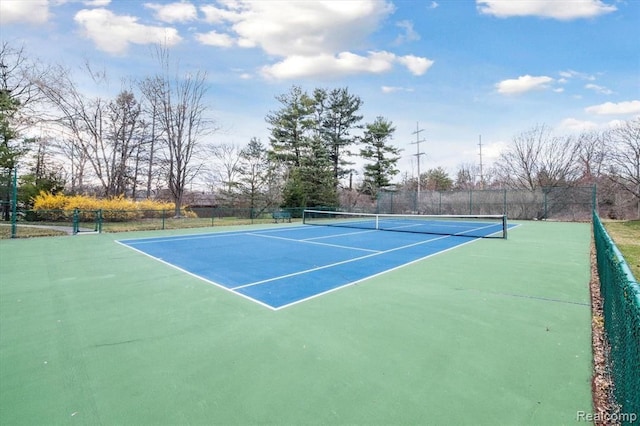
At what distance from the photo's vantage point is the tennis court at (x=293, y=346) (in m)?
2.21

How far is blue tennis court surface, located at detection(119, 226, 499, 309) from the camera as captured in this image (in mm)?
5410

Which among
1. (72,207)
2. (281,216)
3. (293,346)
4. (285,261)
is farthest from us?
(281,216)

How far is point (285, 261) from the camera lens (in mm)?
7711

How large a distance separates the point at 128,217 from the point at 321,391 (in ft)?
63.0

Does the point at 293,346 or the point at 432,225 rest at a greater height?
the point at 432,225

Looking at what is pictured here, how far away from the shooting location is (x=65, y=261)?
7.55 metres

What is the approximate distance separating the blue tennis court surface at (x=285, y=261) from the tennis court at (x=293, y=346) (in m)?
0.09

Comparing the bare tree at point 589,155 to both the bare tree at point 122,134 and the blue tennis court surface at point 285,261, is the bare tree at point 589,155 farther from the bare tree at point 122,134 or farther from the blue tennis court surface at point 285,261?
the bare tree at point 122,134

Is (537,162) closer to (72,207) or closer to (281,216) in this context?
(281,216)

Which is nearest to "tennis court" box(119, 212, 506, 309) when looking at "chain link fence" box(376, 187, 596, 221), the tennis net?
the tennis net

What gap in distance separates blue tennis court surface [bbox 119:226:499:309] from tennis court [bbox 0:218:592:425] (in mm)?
94

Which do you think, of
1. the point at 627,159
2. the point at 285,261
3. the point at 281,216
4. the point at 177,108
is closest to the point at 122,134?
the point at 177,108

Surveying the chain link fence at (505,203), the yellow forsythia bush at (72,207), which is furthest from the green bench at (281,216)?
the chain link fence at (505,203)

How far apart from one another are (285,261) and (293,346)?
4.57 metres
